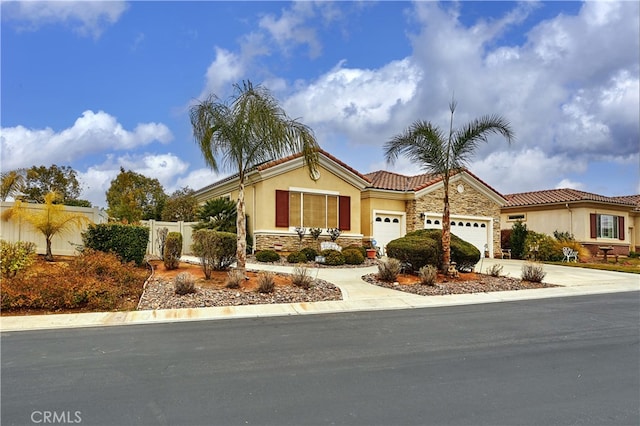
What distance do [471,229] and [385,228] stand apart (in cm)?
607

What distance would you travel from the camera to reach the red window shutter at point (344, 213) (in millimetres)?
23391

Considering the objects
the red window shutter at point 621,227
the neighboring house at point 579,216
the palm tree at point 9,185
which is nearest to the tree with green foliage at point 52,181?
the palm tree at point 9,185

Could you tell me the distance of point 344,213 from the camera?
2348 cm

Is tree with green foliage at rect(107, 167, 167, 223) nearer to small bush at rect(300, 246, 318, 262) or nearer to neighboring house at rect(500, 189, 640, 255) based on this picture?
small bush at rect(300, 246, 318, 262)

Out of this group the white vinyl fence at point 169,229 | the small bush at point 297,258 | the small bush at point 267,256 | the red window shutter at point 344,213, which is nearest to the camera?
the small bush at point 267,256

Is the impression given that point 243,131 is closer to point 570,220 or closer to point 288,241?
point 288,241

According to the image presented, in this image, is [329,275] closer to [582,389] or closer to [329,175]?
[329,175]

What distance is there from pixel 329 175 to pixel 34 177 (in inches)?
953

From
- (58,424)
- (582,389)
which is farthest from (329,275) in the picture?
(58,424)

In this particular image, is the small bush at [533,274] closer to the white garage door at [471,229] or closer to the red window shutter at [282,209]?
the white garage door at [471,229]

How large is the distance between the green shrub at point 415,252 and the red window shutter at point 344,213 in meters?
6.89

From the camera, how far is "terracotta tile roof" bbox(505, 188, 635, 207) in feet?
101

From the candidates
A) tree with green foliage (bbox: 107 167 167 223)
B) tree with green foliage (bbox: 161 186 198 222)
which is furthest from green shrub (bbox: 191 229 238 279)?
tree with green foliage (bbox: 107 167 167 223)

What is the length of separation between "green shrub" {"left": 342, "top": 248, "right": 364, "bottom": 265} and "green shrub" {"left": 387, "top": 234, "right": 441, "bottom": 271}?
3575 mm
